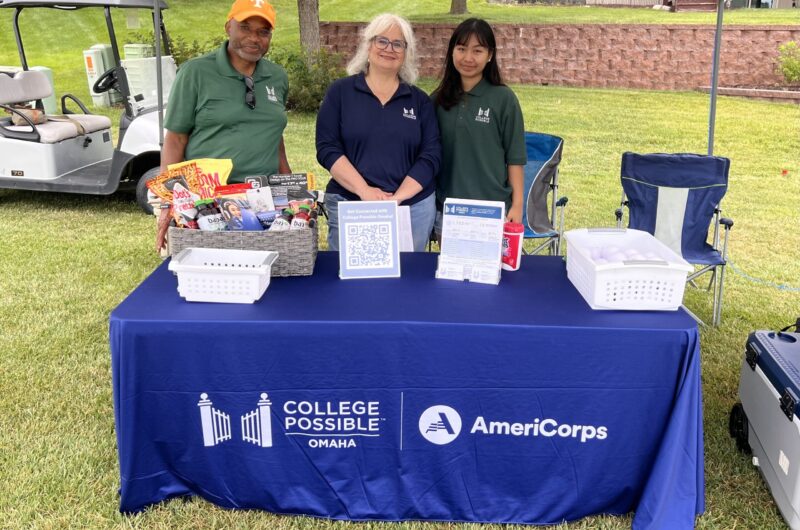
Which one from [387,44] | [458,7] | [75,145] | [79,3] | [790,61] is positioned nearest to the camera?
[387,44]

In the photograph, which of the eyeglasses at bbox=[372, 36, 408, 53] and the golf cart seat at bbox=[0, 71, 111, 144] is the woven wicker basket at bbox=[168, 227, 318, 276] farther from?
the golf cart seat at bbox=[0, 71, 111, 144]

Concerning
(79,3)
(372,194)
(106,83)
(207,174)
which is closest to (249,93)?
(207,174)

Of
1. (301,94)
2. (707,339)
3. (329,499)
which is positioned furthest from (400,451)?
(301,94)

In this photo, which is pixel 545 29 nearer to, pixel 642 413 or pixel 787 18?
pixel 787 18

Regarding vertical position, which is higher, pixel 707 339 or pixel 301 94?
pixel 301 94

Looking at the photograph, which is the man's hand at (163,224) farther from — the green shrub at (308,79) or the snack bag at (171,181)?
the green shrub at (308,79)

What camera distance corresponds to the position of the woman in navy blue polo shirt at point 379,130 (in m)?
2.57

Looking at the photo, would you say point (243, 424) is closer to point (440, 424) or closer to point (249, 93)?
point (440, 424)

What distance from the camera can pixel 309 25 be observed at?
11281 mm

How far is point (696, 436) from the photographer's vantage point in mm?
1985

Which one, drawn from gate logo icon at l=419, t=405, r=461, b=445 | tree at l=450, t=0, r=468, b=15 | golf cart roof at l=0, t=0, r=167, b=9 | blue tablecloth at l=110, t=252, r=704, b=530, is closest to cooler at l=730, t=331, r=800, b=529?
blue tablecloth at l=110, t=252, r=704, b=530

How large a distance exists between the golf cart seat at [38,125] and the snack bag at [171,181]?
381 centimetres

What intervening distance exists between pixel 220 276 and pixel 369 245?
508 mm

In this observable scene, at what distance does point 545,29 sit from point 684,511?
1448 cm
